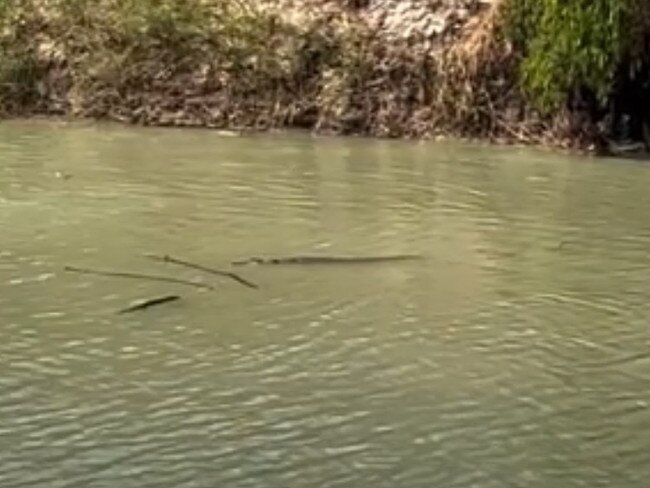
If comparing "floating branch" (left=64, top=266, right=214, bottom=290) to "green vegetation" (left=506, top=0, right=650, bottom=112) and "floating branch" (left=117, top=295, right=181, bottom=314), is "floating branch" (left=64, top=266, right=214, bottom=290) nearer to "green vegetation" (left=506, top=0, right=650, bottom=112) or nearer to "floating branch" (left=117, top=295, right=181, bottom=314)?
"floating branch" (left=117, top=295, right=181, bottom=314)

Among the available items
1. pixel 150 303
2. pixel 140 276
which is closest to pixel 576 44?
pixel 140 276

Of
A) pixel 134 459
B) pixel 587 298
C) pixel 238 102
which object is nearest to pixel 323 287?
pixel 587 298

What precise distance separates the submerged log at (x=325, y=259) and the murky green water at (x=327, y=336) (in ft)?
0.30

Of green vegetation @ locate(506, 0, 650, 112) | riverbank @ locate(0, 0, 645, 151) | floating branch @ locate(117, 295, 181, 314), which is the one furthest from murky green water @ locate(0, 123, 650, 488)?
riverbank @ locate(0, 0, 645, 151)

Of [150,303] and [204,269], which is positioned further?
[204,269]

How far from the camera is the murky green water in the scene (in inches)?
159

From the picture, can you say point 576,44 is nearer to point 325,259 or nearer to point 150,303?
point 325,259

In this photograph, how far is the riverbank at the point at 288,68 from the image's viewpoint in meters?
11.0

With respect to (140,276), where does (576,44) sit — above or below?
above

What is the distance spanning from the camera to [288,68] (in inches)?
459

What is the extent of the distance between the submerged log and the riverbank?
14.4 ft

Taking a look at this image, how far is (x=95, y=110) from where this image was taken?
1184 centimetres

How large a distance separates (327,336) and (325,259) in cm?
115

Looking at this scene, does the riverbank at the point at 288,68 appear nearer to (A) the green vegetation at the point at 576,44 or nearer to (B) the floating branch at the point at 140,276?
(A) the green vegetation at the point at 576,44
